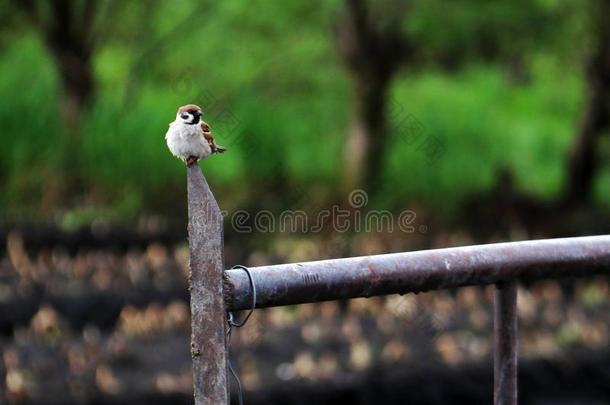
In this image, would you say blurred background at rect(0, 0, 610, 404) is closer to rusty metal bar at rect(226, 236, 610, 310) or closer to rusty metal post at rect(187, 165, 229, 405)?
rusty metal bar at rect(226, 236, 610, 310)

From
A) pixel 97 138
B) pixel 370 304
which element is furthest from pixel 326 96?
pixel 370 304

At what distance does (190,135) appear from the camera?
1.90m

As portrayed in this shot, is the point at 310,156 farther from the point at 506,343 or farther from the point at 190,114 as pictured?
the point at 506,343

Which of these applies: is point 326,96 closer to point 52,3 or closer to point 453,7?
point 453,7

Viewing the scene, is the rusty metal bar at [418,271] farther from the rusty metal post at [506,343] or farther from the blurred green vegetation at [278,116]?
the blurred green vegetation at [278,116]

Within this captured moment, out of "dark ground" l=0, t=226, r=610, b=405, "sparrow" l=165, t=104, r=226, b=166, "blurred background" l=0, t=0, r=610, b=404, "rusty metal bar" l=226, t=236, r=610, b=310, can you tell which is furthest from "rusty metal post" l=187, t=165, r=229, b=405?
"blurred background" l=0, t=0, r=610, b=404

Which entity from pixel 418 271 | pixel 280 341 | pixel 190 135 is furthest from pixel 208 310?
pixel 280 341

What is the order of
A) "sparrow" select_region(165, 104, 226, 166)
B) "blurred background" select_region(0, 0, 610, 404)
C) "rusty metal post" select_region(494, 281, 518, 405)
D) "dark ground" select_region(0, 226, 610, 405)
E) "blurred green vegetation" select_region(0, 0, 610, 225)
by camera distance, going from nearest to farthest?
"rusty metal post" select_region(494, 281, 518, 405)
"sparrow" select_region(165, 104, 226, 166)
"dark ground" select_region(0, 226, 610, 405)
"blurred background" select_region(0, 0, 610, 404)
"blurred green vegetation" select_region(0, 0, 610, 225)

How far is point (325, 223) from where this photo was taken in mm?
10727

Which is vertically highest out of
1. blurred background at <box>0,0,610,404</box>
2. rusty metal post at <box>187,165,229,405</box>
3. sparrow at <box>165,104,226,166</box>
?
blurred background at <box>0,0,610,404</box>

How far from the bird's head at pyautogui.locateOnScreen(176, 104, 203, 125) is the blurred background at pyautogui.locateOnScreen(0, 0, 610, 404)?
4.49 meters

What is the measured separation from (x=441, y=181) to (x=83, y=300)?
521 cm

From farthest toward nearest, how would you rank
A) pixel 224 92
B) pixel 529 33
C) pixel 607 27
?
pixel 224 92 < pixel 529 33 < pixel 607 27

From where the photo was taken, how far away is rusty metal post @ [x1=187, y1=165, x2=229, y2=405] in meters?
1.35
